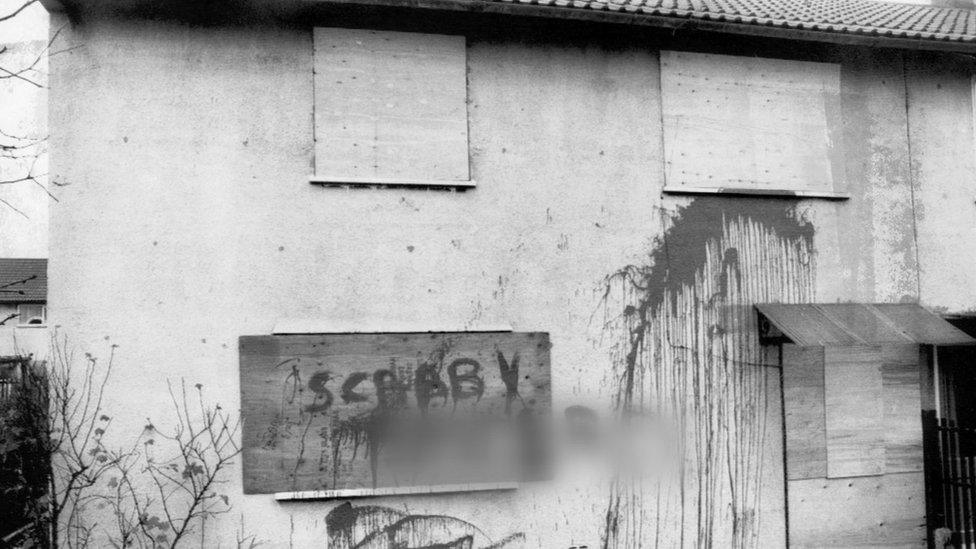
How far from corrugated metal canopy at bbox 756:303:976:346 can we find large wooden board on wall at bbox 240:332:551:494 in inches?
89.7

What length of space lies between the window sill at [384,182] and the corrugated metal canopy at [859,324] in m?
3.16

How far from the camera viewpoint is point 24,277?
31.1m

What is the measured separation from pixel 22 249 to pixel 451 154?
34.7 m

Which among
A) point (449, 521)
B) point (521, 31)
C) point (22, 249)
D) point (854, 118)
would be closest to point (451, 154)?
point (521, 31)

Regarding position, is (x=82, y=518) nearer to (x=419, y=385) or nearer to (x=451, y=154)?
(x=419, y=385)

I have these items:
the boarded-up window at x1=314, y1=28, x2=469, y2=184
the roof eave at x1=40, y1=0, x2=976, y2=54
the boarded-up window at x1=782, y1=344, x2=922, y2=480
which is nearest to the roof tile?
the roof eave at x1=40, y1=0, x2=976, y2=54

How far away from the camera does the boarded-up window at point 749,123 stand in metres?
7.29

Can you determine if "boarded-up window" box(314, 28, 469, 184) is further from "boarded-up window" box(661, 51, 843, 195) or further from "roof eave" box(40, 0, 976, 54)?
"boarded-up window" box(661, 51, 843, 195)

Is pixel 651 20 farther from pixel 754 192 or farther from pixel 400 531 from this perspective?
pixel 400 531

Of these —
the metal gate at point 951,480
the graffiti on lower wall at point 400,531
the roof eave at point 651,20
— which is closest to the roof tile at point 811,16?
the roof eave at point 651,20

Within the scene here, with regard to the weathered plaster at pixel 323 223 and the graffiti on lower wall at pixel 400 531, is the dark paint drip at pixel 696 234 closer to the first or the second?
the weathered plaster at pixel 323 223

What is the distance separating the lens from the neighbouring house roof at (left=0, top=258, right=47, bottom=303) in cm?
2977

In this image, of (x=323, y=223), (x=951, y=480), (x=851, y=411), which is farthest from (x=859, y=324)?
(x=323, y=223)

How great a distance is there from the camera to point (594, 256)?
6.97 metres
